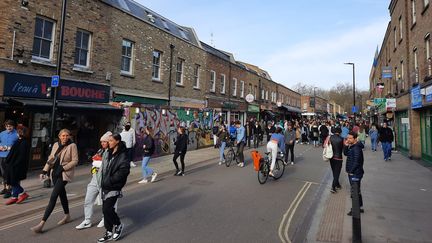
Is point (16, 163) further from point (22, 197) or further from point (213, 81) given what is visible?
point (213, 81)

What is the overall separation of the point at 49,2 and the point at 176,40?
26.6 feet

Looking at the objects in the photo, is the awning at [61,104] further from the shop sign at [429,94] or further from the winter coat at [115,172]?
the shop sign at [429,94]

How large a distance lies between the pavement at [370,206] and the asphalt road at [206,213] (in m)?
0.29

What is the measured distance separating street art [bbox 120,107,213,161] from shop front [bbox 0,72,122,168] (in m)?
1.00

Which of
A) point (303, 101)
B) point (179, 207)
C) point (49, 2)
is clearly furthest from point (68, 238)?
point (303, 101)

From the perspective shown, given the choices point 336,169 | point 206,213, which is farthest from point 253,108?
point 206,213

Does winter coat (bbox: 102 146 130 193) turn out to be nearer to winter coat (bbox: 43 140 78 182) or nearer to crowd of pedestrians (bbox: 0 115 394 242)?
crowd of pedestrians (bbox: 0 115 394 242)

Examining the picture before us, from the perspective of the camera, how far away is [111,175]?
4.52m

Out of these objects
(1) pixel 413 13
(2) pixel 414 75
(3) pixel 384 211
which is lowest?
(3) pixel 384 211

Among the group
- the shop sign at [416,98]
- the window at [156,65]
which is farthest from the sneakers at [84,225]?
the shop sign at [416,98]

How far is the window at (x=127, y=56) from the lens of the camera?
14.2 metres

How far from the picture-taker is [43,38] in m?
10.5

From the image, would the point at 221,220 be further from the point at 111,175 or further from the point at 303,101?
the point at 303,101

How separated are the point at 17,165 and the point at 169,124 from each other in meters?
9.39
